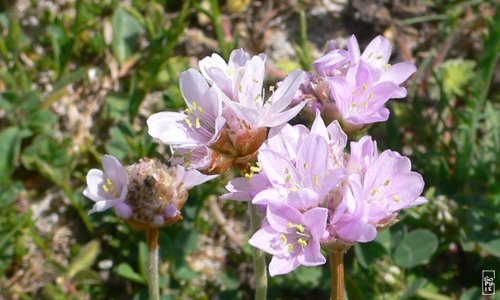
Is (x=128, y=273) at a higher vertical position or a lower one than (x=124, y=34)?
lower

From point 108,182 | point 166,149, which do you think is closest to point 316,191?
point 108,182

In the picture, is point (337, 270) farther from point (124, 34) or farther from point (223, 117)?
point (124, 34)

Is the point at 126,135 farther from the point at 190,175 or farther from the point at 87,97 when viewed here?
the point at 190,175

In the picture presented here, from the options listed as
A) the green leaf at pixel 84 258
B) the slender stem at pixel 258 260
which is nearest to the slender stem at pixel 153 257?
the slender stem at pixel 258 260

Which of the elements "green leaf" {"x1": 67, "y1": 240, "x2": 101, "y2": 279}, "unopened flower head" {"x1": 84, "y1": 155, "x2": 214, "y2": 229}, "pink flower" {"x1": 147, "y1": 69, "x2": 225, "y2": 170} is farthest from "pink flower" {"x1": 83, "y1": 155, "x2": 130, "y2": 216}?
"green leaf" {"x1": 67, "y1": 240, "x2": 101, "y2": 279}

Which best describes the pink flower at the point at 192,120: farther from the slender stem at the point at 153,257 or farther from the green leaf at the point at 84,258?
the green leaf at the point at 84,258

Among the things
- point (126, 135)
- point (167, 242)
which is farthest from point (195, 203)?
point (126, 135)
